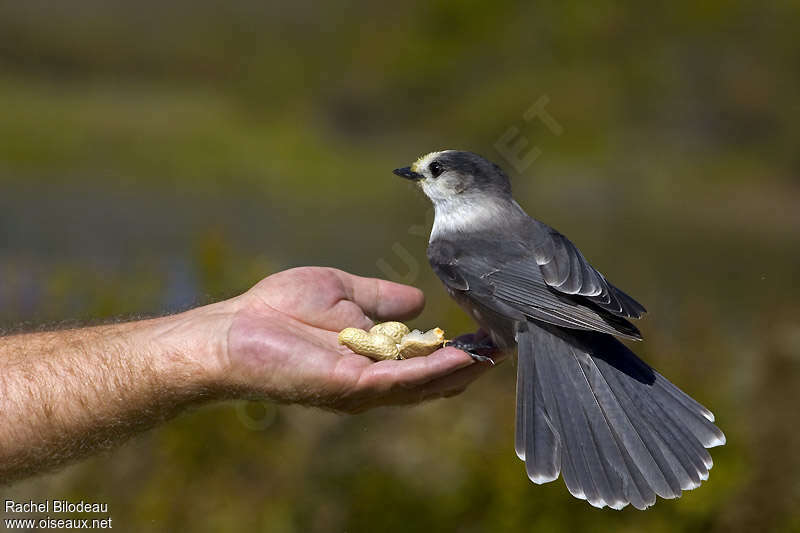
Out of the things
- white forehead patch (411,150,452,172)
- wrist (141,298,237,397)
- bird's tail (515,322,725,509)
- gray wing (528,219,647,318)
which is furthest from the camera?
white forehead patch (411,150,452,172)

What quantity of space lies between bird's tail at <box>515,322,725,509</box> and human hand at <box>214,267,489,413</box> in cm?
24

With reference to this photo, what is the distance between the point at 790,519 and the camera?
11.5 ft

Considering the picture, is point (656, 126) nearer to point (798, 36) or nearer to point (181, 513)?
point (798, 36)

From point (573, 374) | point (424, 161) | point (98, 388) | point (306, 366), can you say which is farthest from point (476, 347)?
point (98, 388)

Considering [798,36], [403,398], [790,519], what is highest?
[798,36]

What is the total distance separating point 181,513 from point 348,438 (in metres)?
0.82

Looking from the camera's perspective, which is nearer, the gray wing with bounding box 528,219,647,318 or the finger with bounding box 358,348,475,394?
the finger with bounding box 358,348,475,394

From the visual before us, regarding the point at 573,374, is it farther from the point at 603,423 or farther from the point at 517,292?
the point at 517,292

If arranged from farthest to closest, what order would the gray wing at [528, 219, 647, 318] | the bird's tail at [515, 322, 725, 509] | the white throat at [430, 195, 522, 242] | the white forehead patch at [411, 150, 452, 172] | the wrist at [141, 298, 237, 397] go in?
the white forehead patch at [411, 150, 452, 172], the white throat at [430, 195, 522, 242], the gray wing at [528, 219, 647, 318], the wrist at [141, 298, 237, 397], the bird's tail at [515, 322, 725, 509]

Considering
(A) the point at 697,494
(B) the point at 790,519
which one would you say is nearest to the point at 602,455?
(A) the point at 697,494

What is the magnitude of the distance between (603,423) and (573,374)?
196 mm

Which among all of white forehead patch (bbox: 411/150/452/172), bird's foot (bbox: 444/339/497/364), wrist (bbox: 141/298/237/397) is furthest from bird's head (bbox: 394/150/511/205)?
wrist (bbox: 141/298/237/397)

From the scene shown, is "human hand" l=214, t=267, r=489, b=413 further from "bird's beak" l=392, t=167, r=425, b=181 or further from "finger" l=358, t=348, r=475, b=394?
"bird's beak" l=392, t=167, r=425, b=181

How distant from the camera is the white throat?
3.24 m
